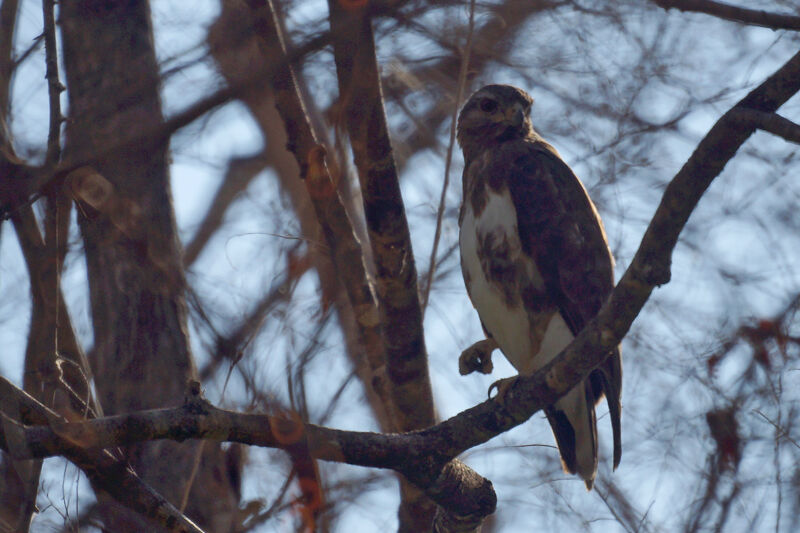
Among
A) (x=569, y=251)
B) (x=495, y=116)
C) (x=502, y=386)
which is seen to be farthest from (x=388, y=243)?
(x=495, y=116)

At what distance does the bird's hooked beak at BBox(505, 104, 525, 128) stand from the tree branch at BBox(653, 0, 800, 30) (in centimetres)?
227

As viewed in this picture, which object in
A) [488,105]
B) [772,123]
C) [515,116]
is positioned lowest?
[772,123]

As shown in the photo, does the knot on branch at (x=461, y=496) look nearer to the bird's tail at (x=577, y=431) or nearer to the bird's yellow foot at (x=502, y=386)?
the bird's yellow foot at (x=502, y=386)

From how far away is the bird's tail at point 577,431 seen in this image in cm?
428

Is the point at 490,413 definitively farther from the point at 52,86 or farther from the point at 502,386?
the point at 52,86

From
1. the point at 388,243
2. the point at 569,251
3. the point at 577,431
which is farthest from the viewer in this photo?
the point at 577,431

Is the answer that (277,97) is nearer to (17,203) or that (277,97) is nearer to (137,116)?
(137,116)

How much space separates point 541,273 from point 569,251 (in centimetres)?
16

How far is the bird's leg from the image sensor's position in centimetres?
433

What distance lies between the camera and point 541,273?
4195mm

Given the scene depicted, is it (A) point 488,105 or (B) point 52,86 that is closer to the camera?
(B) point 52,86

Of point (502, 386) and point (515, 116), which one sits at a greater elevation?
point (515, 116)

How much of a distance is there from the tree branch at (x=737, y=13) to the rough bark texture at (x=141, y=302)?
209cm

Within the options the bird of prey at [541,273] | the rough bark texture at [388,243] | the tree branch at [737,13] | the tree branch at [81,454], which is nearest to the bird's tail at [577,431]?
the bird of prey at [541,273]
